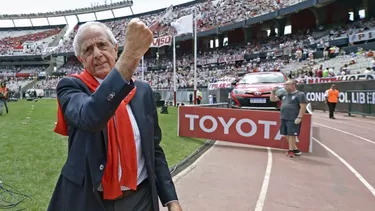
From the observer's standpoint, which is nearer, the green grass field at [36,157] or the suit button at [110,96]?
the suit button at [110,96]

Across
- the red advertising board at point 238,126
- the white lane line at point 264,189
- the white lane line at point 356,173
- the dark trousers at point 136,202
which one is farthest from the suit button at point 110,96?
the red advertising board at point 238,126

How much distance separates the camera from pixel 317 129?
39.2ft

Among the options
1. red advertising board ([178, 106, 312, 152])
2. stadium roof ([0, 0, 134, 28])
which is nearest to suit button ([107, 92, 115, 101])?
red advertising board ([178, 106, 312, 152])

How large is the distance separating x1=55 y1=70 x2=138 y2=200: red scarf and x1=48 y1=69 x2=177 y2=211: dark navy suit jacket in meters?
0.03

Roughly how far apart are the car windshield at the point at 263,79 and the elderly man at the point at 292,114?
421 cm

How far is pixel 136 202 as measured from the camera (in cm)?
157

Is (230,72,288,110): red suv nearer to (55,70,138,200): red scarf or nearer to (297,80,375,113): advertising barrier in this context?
(297,80,375,113): advertising barrier

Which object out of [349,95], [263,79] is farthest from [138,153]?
[349,95]

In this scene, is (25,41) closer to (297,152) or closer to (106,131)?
(297,152)

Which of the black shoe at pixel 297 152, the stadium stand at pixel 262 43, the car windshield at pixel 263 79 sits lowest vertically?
the black shoe at pixel 297 152

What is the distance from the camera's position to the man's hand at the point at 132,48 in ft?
4.02

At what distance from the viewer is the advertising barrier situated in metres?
14.9

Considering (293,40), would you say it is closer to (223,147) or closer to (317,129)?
(317,129)

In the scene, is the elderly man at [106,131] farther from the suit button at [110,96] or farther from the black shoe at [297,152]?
the black shoe at [297,152]
